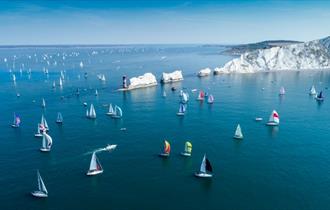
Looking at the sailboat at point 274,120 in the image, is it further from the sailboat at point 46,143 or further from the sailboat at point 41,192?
the sailboat at point 41,192

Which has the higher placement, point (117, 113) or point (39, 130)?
point (117, 113)

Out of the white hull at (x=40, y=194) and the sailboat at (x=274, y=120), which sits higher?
the sailboat at (x=274, y=120)

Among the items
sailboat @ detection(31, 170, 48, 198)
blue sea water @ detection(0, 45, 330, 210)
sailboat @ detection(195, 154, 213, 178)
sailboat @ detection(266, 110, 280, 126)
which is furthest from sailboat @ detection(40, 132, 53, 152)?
sailboat @ detection(266, 110, 280, 126)

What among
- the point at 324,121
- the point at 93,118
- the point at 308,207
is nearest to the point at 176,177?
the point at 308,207

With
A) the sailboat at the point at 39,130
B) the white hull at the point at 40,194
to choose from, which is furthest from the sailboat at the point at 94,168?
the sailboat at the point at 39,130

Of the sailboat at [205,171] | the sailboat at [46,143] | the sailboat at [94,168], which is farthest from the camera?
the sailboat at [46,143]

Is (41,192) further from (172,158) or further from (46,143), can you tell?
(172,158)

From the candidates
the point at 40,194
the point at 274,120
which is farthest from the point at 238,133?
the point at 40,194

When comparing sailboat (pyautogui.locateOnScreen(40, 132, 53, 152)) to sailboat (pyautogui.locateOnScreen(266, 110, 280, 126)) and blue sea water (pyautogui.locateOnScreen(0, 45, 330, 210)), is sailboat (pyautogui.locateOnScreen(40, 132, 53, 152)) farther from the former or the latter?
sailboat (pyautogui.locateOnScreen(266, 110, 280, 126))

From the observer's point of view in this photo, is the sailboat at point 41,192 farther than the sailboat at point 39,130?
No

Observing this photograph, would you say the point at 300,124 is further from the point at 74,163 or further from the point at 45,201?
the point at 45,201

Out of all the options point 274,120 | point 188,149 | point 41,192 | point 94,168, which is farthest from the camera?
point 274,120
